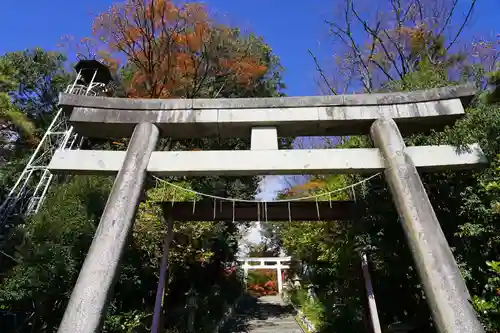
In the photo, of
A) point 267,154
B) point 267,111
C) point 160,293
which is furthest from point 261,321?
point 267,111

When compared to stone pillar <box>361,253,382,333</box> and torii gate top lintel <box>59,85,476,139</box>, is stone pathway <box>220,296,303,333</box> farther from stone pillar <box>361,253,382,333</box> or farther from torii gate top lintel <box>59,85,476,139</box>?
torii gate top lintel <box>59,85,476,139</box>

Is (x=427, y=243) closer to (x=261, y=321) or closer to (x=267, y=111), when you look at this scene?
(x=267, y=111)

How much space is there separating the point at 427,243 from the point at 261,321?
12.4m

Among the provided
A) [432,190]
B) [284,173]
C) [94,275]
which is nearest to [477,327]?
[284,173]

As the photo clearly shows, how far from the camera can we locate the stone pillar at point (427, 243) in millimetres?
3855

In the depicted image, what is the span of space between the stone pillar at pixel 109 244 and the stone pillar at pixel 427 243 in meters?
3.81

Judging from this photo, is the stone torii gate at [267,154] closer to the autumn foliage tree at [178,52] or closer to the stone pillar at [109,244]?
the stone pillar at [109,244]

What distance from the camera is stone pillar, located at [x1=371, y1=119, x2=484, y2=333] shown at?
12.6 ft

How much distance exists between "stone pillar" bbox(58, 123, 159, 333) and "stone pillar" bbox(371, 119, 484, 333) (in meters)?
3.81

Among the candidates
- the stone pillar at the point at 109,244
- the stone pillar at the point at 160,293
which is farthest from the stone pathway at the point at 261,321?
the stone pillar at the point at 109,244

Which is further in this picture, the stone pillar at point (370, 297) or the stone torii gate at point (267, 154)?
the stone pillar at point (370, 297)

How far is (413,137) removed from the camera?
23.1ft

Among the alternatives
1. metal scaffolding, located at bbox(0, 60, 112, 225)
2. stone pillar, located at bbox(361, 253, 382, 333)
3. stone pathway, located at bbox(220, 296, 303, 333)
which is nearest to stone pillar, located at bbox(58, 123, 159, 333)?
stone pillar, located at bbox(361, 253, 382, 333)

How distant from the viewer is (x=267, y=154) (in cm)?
529
